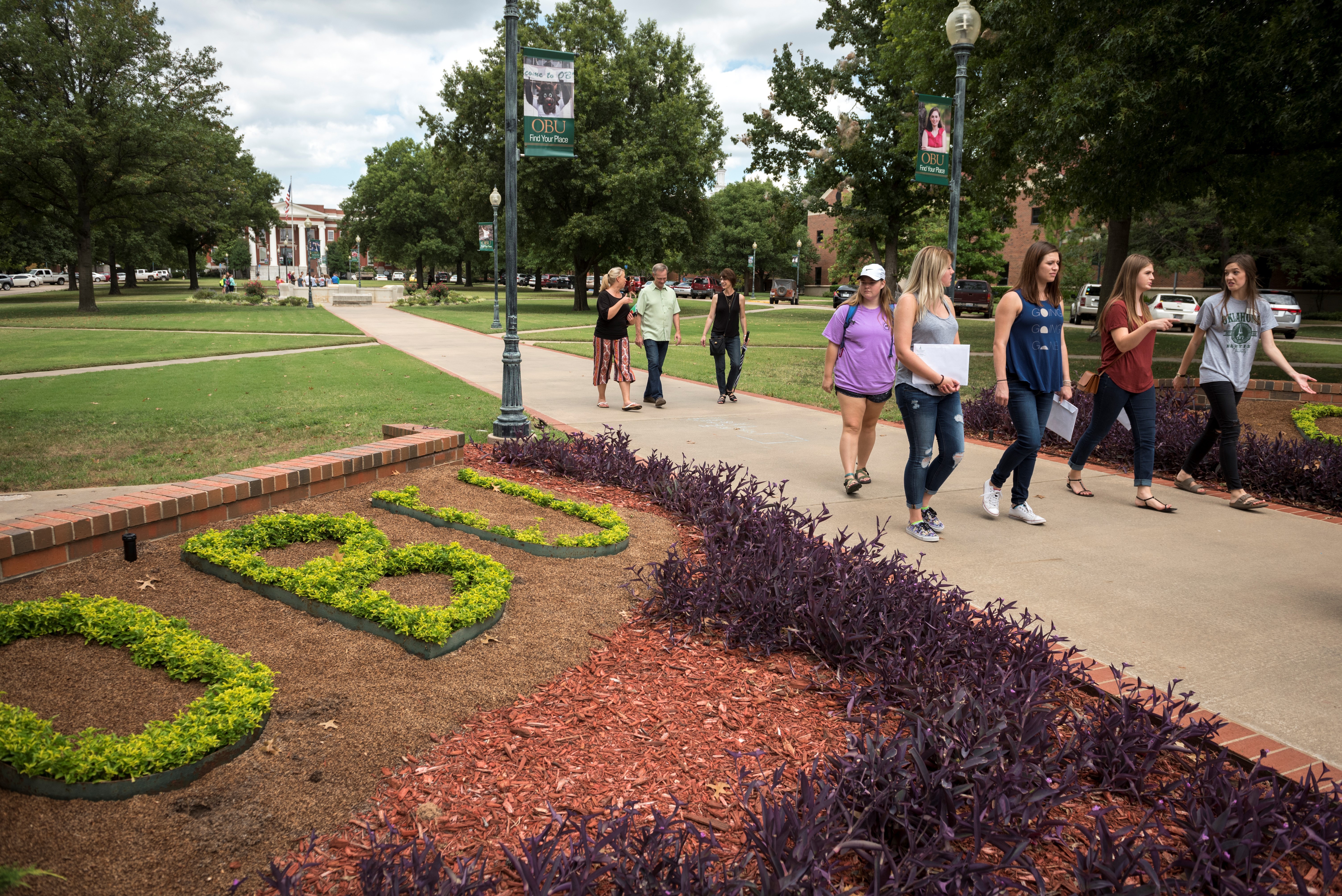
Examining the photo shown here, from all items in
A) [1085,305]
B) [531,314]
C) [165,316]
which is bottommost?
[165,316]

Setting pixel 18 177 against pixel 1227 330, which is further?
pixel 18 177

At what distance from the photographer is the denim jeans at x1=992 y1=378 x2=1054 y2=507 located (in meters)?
6.00

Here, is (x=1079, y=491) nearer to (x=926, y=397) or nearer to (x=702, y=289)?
(x=926, y=397)

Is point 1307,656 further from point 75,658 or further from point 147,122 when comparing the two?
point 147,122

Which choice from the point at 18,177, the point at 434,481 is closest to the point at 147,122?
the point at 18,177

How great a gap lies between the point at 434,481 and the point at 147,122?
122 ft

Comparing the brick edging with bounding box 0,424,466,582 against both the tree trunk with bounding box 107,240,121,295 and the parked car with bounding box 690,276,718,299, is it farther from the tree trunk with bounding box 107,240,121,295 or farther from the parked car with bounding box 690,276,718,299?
the parked car with bounding box 690,276,718,299

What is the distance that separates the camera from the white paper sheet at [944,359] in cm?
561

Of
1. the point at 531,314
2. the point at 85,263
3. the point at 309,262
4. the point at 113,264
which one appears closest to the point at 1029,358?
the point at 531,314

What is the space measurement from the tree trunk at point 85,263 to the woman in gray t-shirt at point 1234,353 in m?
39.1

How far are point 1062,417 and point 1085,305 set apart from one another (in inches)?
1552

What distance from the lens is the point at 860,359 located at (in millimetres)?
6418

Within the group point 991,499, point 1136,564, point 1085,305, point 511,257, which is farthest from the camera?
point 1085,305

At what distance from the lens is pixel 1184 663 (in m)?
3.77
